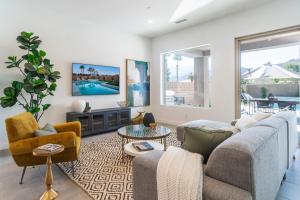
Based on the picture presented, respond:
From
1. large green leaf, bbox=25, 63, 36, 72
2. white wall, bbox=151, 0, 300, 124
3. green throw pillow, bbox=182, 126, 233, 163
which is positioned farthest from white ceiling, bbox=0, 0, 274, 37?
green throw pillow, bbox=182, 126, 233, 163

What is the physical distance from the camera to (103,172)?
2.52 metres

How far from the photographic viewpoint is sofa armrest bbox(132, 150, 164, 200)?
1320 millimetres

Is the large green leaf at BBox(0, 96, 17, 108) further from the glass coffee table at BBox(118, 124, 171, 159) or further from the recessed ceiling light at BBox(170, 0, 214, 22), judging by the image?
the recessed ceiling light at BBox(170, 0, 214, 22)

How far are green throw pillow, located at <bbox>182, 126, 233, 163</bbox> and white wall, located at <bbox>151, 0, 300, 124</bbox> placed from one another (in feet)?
10.8

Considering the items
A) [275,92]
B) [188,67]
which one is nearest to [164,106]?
[188,67]

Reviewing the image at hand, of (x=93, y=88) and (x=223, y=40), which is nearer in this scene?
(x=223, y=40)

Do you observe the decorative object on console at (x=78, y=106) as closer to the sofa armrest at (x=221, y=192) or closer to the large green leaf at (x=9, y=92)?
the large green leaf at (x=9, y=92)

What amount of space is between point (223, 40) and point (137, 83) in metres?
2.77

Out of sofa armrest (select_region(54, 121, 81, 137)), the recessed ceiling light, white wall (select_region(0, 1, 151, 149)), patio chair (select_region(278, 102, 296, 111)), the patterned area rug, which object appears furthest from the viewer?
the recessed ceiling light

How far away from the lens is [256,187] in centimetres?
109

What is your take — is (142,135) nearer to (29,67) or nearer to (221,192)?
(221,192)

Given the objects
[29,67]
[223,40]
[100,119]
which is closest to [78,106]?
[100,119]

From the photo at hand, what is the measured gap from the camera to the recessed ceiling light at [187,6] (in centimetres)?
395

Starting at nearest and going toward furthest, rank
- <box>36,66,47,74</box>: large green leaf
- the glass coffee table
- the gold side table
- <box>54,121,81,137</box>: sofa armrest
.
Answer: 1. the gold side table
2. the glass coffee table
3. <box>54,121,81,137</box>: sofa armrest
4. <box>36,66,47,74</box>: large green leaf
